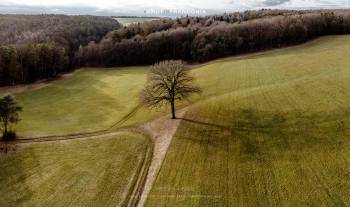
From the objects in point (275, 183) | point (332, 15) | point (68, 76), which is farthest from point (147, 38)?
point (275, 183)

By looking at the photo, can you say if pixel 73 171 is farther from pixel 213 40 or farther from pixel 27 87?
pixel 213 40

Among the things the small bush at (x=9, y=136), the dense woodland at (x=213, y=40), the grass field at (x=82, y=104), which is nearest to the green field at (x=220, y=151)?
the grass field at (x=82, y=104)

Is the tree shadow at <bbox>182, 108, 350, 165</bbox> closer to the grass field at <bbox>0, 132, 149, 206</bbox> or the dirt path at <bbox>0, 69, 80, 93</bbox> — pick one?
the grass field at <bbox>0, 132, 149, 206</bbox>

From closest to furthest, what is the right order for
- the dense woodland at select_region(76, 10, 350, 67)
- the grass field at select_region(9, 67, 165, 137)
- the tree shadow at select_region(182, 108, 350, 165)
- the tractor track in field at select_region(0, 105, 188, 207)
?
the tractor track in field at select_region(0, 105, 188, 207)
the tree shadow at select_region(182, 108, 350, 165)
the grass field at select_region(9, 67, 165, 137)
the dense woodland at select_region(76, 10, 350, 67)

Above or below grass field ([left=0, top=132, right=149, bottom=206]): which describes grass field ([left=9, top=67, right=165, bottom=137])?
above

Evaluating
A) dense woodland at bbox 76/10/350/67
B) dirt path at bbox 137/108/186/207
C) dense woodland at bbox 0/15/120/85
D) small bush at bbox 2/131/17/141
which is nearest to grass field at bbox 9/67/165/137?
small bush at bbox 2/131/17/141

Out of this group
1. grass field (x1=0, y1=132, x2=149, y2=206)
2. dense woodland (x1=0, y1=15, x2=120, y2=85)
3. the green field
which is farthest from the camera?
dense woodland (x1=0, y1=15, x2=120, y2=85)

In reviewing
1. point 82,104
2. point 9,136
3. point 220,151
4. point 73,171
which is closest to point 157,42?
point 82,104

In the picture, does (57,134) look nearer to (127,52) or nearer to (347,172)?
(347,172)
